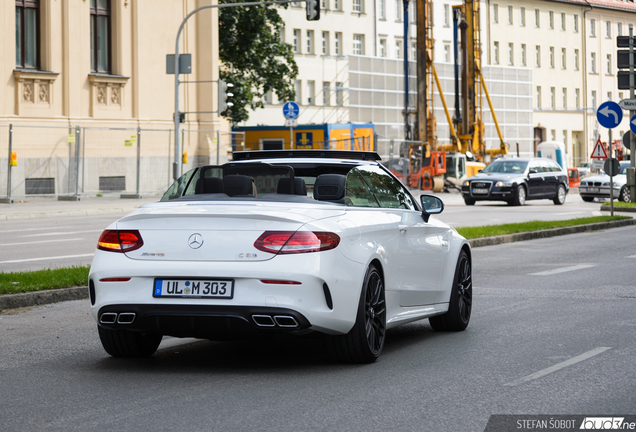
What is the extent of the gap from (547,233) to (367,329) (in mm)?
16061

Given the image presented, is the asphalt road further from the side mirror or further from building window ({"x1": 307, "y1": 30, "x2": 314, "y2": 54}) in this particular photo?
building window ({"x1": 307, "y1": 30, "x2": 314, "y2": 54})

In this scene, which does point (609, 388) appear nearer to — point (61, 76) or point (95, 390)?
point (95, 390)

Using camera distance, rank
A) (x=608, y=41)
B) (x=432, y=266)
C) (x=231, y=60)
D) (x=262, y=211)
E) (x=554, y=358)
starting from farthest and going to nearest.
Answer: (x=608, y=41) < (x=231, y=60) < (x=432, y=266) < (x=554, y=358) < (x=262, y=211)

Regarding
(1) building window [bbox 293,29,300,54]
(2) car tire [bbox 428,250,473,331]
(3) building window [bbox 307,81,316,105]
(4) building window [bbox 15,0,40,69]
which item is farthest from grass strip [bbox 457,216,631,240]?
(1) building window [bbox 293,29,300,54]

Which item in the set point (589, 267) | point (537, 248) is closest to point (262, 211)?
point (589, 267)

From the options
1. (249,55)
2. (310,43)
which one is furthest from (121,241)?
(310,43)

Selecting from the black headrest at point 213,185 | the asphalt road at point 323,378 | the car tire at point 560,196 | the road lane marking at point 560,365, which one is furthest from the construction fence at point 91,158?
the road lane marking at point 560,365

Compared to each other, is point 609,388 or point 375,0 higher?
point 375,0

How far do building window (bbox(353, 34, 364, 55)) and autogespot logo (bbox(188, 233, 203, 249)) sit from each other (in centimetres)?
7175

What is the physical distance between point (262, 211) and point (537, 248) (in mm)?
13172

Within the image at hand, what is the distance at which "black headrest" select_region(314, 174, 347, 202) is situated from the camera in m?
7.77

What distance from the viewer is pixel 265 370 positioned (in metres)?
7.41

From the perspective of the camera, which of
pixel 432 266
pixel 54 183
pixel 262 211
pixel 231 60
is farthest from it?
pixel 231 60

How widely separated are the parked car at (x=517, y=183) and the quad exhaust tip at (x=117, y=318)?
32282 millimetres
